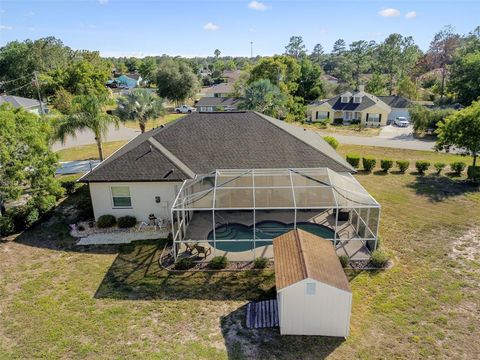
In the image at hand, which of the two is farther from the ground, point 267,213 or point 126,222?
point 126,222

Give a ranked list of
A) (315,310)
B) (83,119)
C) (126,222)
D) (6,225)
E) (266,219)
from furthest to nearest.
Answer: (83,119), (266,219), (126,222), (6,225), (315,310)

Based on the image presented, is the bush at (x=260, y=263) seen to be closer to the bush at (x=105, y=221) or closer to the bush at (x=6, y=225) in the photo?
the bush at (x=105, y=221)

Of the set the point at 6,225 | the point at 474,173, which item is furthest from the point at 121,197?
the point at 474,173

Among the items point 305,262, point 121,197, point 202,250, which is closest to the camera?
point 305,262

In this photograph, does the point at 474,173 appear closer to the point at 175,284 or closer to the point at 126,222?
the point at 175,284

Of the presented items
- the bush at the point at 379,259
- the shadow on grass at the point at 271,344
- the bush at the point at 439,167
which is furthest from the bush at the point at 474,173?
the shadow on grass at the point at 271,344

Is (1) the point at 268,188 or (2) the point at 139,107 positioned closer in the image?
(1) the point at 268,188

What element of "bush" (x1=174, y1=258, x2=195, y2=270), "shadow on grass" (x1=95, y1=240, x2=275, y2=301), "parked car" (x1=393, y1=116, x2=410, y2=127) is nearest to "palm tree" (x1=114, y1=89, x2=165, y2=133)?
"shadow on grass" (x1=95, y1=240, x2=275, y2=301)

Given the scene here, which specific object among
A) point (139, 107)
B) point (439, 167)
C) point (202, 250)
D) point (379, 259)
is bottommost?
point (379, 259)

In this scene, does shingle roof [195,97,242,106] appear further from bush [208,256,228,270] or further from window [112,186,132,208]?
bush [208,256,228,270]

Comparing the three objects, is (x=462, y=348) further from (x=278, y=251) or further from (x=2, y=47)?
(x=2, y=47)
